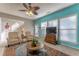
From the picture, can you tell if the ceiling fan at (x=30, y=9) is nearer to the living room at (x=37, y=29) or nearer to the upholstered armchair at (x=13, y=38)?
the living room at (x=37, y=29)

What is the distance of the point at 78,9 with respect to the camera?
190 cm

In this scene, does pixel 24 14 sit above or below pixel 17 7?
below

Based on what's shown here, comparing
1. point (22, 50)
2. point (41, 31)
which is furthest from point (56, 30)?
point (22, 50)

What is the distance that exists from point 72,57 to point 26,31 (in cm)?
95

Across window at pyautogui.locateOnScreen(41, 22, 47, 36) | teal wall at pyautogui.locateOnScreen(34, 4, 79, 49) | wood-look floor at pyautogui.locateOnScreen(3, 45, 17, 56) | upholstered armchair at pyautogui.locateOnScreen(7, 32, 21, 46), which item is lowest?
wood-look floor at pyautogui.locateOnScreen(3, 45, 17, 56)

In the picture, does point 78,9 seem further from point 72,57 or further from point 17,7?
point 17,7

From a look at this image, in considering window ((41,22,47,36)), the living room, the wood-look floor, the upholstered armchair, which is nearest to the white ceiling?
the living room

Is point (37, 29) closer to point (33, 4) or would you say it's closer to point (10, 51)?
point (33, 4)

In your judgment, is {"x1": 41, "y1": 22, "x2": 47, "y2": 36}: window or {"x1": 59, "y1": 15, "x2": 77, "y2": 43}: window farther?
{"x1": 41, "y1": 22, "x2": 47, "y2": 36}: window

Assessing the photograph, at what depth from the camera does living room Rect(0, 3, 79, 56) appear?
1.94m

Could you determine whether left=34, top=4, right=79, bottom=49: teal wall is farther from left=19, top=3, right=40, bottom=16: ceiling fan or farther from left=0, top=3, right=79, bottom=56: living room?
left=19, top=3, right=40, bottom=16: ceiling fan

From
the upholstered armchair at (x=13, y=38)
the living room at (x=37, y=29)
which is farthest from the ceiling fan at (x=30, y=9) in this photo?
the upholstered armchair at (x=13, y=38)

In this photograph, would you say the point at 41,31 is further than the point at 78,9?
Yes

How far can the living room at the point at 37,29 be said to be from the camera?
76.4 inches
